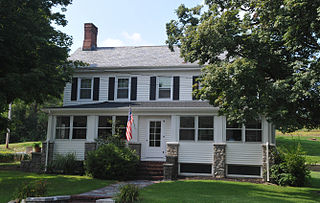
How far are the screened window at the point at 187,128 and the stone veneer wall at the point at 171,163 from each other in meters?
0.66

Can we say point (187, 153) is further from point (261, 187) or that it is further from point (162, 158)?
point (261, 187)

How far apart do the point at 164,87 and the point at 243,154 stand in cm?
582

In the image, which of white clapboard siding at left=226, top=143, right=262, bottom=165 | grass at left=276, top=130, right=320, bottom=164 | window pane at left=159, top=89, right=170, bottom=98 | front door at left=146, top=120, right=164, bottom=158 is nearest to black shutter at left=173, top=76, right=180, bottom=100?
window pane at left=159, top=89, right=170, bottom=98

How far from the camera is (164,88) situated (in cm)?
1734

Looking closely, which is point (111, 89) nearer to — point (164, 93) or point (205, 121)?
point (164, 93)

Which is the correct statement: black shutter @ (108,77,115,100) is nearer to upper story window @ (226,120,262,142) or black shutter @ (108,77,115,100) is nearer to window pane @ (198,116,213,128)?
window pane @ (198,116,213,128)

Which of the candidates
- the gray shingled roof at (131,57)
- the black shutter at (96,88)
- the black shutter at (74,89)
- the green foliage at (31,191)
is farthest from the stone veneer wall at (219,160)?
the black shutter at (74,89)

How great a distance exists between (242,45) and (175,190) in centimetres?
603

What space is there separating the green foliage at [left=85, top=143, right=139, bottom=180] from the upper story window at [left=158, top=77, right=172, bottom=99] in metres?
4.40

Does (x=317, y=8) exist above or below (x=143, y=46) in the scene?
below

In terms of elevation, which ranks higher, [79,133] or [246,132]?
[246,132]

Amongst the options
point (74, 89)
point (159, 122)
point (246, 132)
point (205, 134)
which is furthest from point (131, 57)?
point (246, 132)

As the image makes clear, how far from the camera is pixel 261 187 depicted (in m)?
12.4

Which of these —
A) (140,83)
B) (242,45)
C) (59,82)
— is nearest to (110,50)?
(140,83)
